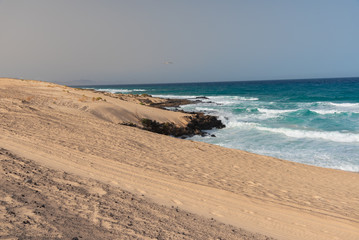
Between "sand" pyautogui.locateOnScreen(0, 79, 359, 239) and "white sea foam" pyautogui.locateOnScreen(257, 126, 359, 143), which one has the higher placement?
"sand" pyautogui.locateOnScreen(0, 79, 359, 239)

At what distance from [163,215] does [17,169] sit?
344 centimetres

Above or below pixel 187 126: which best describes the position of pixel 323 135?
below

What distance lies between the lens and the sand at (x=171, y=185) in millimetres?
4428

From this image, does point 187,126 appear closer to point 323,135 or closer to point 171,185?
point 323,135

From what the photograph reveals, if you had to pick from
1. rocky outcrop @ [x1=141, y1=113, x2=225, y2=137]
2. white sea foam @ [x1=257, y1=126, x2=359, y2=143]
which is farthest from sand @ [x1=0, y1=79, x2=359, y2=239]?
white sea foam @ [x1=257, y1=126, x2=359, y2=143]

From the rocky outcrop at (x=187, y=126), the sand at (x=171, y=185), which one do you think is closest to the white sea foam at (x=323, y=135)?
the rocky outcrop at (x=187, y=126)

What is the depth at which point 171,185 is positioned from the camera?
21.3ft

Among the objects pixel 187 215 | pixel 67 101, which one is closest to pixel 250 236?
pixel 187 215

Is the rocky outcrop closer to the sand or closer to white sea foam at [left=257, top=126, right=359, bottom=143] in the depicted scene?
white sea foam at [left=257, top=126, right=359, bottom=143]

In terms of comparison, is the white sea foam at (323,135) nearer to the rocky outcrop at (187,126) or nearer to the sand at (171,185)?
the rocky outcrop at (187,126)

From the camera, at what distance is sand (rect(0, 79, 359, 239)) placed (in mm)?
4428

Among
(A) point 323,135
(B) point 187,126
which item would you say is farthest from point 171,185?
(A) point 323,135

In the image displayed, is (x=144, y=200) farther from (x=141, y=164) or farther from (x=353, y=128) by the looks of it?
(x=353, y=128)

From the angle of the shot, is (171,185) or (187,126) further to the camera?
(187,126)
